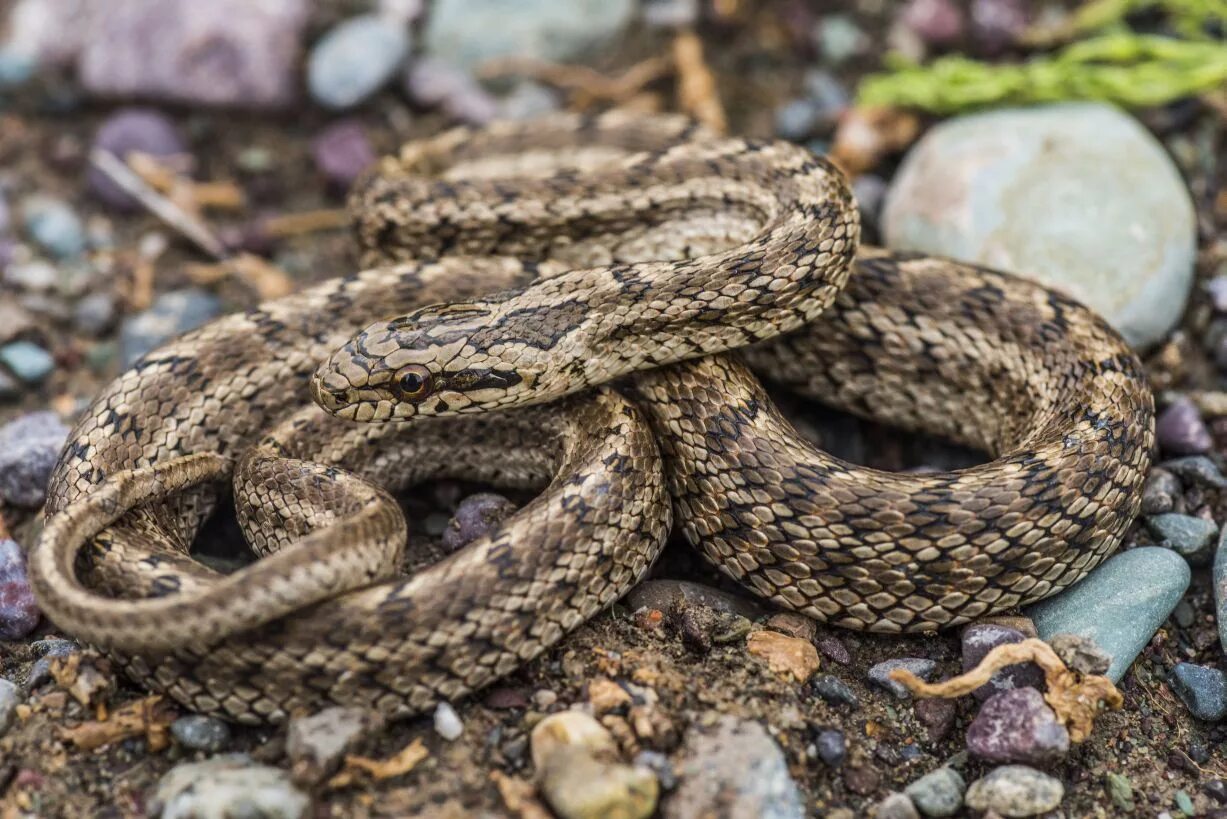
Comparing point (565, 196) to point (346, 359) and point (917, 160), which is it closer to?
point (346, 359)

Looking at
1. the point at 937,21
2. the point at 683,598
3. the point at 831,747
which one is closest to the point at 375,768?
the point at 683,598

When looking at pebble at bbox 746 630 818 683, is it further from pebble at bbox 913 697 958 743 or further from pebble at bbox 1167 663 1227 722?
pebble at bbox 1167 663 1227 722

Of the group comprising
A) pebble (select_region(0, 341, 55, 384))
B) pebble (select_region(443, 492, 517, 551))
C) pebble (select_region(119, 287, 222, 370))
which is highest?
pebble (select_region(119, 287, 222, 370))

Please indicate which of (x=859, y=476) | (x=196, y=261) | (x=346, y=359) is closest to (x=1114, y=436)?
(x=859, y=476)

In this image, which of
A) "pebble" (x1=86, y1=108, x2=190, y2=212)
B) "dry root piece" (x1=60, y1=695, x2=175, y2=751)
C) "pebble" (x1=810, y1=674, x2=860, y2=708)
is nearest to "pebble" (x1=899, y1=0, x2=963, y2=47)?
"pebble" (x1=810, y1=674, x2=860, y2=708)

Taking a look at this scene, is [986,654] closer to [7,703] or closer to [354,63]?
[7,703]

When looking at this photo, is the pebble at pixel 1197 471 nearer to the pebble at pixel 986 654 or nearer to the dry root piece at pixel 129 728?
the pebble at pixel 986 654

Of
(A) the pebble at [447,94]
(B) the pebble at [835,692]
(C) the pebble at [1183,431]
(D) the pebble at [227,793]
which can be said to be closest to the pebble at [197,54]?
(A) the pebble at [447,94]
